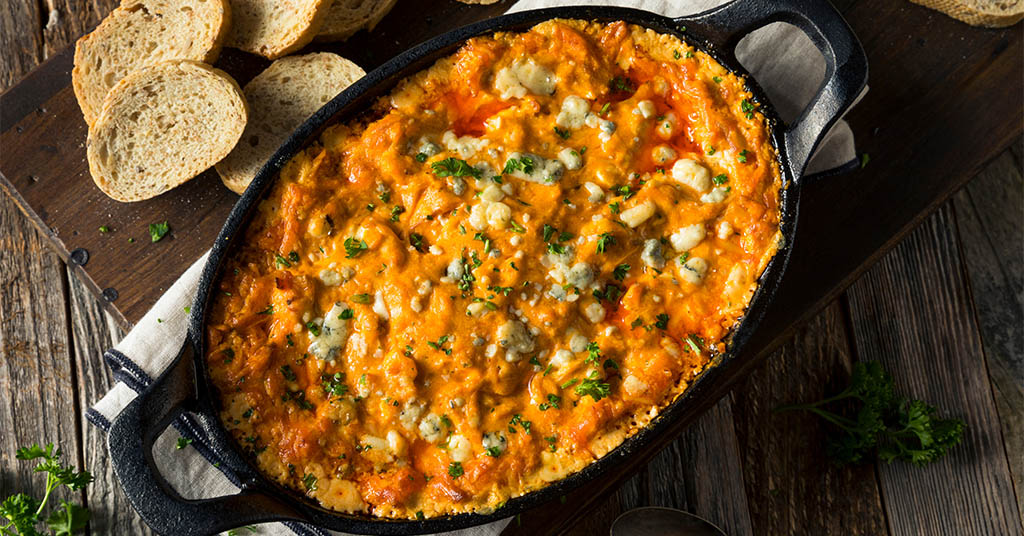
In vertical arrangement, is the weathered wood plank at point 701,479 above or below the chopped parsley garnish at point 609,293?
below

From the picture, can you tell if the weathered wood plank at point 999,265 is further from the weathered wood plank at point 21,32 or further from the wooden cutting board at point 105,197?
the weathered wood plank at point 21,32

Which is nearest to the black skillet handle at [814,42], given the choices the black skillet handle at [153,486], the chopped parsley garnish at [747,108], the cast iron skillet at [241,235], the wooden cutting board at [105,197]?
the cast iron skillet at [241,235]

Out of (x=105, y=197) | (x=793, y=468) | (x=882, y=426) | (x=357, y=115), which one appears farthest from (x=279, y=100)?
(x=882, y=426)

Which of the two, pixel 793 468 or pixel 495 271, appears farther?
pixel 793 468

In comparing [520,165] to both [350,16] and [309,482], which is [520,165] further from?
[309,482]

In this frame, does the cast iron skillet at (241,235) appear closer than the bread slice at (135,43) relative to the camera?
Yes

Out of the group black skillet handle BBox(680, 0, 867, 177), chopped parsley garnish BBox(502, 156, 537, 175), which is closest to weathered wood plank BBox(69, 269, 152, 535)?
chopped parsley garnish BBox(502, 156, 537, 175)
